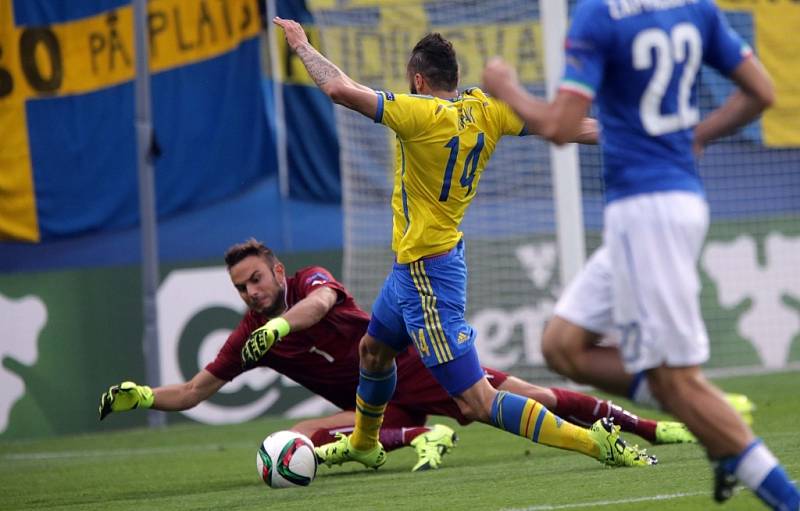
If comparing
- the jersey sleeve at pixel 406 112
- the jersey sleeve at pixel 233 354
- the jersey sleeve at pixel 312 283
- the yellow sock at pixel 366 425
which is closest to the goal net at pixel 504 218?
the jersey sleeve at pixel 312 283

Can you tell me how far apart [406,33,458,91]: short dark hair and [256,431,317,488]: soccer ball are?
203 centimetres

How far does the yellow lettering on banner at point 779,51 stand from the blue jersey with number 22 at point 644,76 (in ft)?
36.2

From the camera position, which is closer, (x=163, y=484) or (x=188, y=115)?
(x=163, y=484)

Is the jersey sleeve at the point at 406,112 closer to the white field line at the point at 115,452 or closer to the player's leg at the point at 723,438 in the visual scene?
the player's leg at the point at 723,438

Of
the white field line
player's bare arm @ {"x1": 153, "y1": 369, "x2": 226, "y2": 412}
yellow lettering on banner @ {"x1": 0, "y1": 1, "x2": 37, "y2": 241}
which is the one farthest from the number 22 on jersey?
yellow lettering on banner @ {"x1": 0, "y1": 1, "x2": 37, "y2": 241}

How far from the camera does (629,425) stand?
8.02 m

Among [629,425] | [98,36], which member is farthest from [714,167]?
[629,425]

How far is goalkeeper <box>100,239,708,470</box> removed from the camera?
7879 millimetres

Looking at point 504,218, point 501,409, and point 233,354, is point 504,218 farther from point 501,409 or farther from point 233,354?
point 501,409

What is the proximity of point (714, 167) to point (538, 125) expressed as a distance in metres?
11.8

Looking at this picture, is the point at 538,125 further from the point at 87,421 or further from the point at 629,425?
the point at 87,421

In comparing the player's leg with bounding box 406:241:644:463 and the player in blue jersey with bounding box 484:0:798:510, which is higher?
the player in blue jersey with bounding box 484:0:798:510

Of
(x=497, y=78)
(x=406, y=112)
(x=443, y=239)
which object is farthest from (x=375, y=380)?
(x=497, y=78)

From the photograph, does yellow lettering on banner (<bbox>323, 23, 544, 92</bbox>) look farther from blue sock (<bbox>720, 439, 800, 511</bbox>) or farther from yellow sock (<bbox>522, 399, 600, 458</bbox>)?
blue sock (<bbox>720, 439, 800, 511</bbox>)
